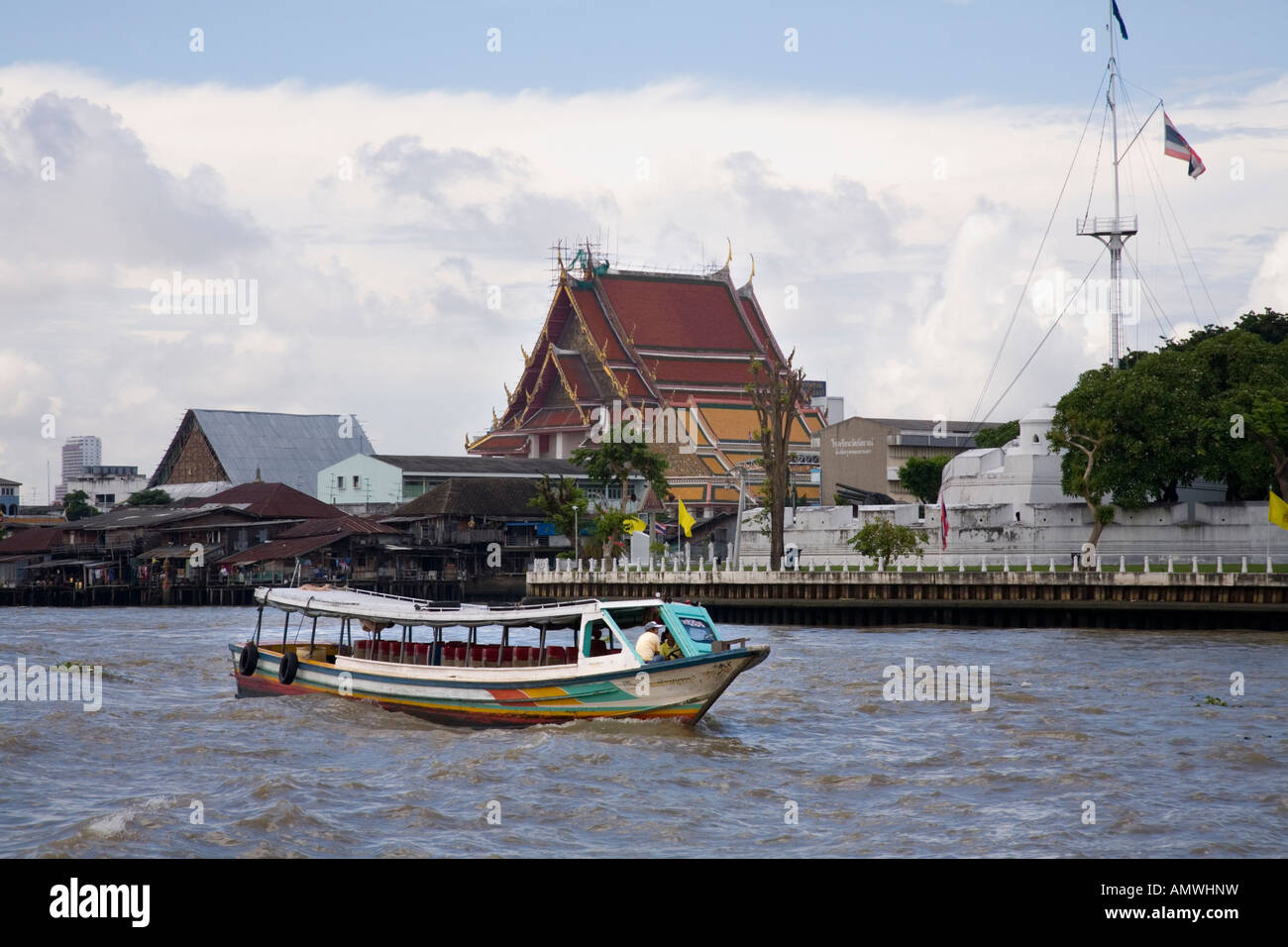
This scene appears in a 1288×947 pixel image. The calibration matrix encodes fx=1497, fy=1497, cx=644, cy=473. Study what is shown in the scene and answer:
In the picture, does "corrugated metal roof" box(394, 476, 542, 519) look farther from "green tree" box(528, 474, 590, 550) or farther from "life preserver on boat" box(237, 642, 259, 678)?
"life preserver on boat" box(237, 642, 259, 678)

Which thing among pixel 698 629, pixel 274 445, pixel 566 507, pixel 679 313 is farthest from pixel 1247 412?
pixel 274 445

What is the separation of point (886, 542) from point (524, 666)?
34.2 metres

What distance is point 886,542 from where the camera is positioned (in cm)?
5675

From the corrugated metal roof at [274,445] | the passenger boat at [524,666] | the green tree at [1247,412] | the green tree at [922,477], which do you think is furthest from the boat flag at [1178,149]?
the corrugated metal roof at [274,445]

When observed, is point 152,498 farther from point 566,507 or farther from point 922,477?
point 922,477

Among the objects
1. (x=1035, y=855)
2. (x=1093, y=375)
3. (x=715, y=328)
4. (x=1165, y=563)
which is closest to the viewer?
(x=1035, y=855)

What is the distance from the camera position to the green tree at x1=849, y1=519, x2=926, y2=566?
2245 inches

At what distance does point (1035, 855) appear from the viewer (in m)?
15.8

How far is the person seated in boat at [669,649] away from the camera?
78.1 feet

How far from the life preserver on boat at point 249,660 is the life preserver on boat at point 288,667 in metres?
0.84

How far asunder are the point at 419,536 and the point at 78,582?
18743 mm
